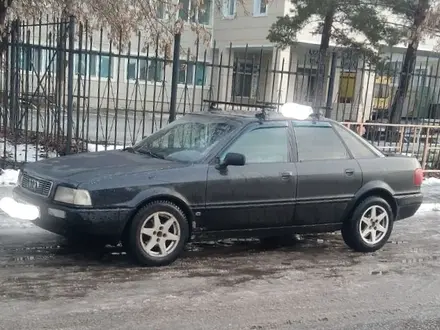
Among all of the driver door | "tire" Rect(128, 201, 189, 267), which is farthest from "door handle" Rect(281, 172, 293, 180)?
"tire" Rect(128, 201, 189, 267)

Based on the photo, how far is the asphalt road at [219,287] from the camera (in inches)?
176

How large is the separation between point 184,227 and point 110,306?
1321 millimetres

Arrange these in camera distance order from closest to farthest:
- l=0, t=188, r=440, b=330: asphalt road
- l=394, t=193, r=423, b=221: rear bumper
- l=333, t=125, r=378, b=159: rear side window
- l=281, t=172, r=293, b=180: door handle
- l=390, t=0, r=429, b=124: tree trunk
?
l=0, t=188, r=440, b=330: asphalt road, l=281, t=172, r=293, b=180: door handle, l=333, t=125, r=378, b=159: rear side window, l=394, t=193, r=423, b=221: rear bumper, l=390, t=0, r=429, b=124: tree trunk

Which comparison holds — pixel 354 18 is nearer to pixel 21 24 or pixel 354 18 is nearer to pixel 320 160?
pixel 21 24

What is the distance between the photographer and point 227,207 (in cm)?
589

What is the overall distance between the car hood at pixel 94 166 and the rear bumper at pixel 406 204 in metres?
2.88

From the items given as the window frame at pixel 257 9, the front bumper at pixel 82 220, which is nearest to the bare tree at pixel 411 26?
the front bumper at pixel 82 220

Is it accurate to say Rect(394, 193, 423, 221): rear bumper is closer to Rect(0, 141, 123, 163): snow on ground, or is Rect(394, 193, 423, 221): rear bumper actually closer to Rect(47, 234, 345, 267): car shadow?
Rect(47, 234, 345, 267): car shadow

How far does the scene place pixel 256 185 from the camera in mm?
6023

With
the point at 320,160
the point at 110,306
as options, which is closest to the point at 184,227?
the point at 110,306

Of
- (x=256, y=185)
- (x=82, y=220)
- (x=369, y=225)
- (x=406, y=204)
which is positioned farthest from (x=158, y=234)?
(x=406, y=204)

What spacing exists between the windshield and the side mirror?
0.24m

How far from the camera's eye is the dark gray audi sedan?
540 centimetres

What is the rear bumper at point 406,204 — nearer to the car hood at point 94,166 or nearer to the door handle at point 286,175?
the door handle at point 286,175
